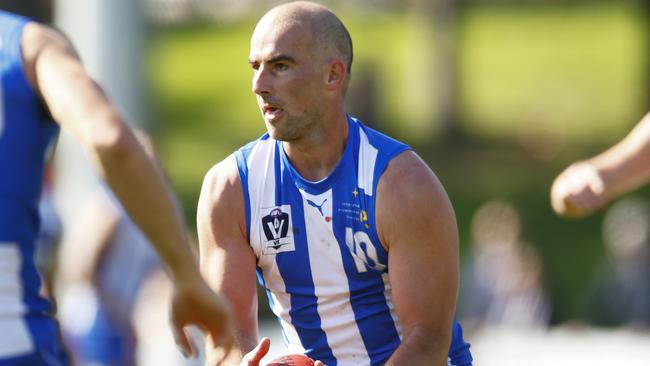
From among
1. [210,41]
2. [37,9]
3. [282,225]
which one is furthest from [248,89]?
[282,225]

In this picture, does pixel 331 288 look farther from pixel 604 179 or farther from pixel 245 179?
pixel 604 179

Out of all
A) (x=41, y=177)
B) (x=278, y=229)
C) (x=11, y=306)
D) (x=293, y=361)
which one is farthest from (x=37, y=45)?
(x=293, y=361)

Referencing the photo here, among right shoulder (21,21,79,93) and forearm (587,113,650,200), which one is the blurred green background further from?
right shoulder (21,21,79,93)

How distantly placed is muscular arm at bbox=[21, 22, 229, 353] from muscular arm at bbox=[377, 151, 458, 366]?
1.49 m

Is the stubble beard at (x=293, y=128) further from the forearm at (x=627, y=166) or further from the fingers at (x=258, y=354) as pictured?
the forearm at (x=627, y=166)

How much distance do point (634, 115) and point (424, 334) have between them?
61.4 ft

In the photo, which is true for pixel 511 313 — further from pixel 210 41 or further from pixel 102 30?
pixel 210 41

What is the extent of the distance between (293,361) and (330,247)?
0.47 meters

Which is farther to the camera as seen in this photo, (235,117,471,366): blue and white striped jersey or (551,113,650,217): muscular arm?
(551,113,650,217): muscular arm

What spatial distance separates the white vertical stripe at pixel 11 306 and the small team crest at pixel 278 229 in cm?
137

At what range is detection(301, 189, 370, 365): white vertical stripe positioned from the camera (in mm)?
5293

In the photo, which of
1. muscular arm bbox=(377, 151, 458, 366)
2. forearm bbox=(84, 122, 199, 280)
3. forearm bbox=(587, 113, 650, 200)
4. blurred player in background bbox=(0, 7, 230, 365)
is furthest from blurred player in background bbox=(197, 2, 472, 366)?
forearm bbox=(84, 122, 199, 280)

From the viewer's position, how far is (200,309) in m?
3.66

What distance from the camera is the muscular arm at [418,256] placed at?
5133 millimetres
